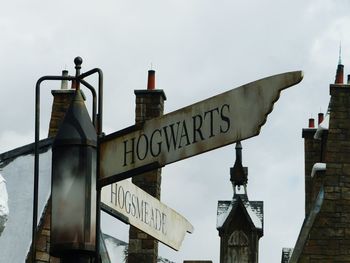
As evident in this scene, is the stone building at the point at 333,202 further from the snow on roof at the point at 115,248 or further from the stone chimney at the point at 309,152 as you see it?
the stone chimney at the point at 309,152

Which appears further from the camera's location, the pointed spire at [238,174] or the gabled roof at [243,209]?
the pointed spire at [238,174]

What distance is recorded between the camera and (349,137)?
2359 centimetres

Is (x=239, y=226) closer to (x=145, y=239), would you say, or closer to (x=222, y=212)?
(x=222, y=212)

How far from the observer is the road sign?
7.12m

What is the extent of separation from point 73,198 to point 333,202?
17.2 metres

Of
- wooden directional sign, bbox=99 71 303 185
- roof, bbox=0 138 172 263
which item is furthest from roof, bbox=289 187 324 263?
wooden directional sign, bbox=99 71 303 185

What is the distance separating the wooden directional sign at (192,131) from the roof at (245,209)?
19095mm

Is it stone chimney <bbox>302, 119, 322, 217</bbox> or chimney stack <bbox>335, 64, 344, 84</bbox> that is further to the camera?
stone chimney <bbox>302, 119, 322, 217</bbox>

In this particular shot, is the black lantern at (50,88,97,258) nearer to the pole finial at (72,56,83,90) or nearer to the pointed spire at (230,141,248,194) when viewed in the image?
the pole finial at (72,56,83,90)

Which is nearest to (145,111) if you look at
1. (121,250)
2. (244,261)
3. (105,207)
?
(121,250)

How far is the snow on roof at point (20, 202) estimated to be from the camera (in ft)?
57.9

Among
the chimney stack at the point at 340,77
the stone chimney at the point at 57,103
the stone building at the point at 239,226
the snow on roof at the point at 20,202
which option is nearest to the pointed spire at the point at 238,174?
the stone building at the point at 239,226

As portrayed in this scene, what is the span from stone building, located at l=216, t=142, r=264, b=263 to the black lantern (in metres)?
19.2

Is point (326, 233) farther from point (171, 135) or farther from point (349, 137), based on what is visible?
point (171, 135)
